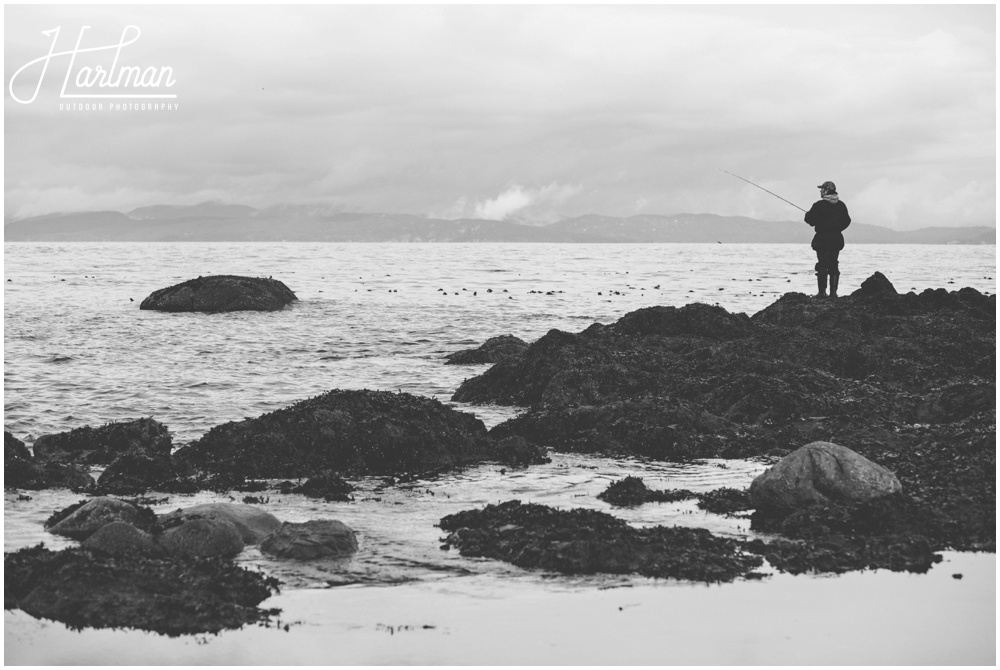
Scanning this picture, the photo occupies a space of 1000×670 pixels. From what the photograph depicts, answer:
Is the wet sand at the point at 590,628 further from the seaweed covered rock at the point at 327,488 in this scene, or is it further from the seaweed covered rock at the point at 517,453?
the seaweed covered rock at the point at 517,453

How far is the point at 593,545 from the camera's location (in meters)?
8.88

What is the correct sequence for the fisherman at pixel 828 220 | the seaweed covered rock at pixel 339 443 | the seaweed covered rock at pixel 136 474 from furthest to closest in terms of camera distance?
the fisherman at pixel 828 220 → the seaweed covered rock at pixel 339 443 → the seaweed covered rock at pixel 136 474

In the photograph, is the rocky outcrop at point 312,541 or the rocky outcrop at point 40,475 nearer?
the rocky outcrop at point 312,541

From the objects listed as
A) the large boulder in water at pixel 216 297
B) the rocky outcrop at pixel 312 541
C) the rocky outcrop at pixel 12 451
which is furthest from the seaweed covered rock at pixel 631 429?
the large boulder in water at pixel 216 297

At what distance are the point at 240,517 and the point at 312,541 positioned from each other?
0.96 m

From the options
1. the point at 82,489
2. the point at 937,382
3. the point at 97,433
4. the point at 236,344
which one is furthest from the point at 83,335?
the point at 937,382

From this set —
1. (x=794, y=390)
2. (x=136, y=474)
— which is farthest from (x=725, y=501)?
(x=136, y=474)

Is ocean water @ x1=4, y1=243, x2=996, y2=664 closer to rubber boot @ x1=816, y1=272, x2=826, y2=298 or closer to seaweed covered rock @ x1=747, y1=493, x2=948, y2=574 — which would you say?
seaweed covered rock @ x1=747, y1=493, x2=948, y2=574

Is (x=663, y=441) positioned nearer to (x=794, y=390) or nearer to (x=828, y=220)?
(x=794, y=390)

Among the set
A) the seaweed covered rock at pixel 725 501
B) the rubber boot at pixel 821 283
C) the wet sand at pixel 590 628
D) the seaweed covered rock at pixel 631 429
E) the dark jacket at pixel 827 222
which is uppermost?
the dark jacket at pixel 827 222

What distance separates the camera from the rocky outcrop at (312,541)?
8977 mm

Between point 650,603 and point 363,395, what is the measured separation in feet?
21.8

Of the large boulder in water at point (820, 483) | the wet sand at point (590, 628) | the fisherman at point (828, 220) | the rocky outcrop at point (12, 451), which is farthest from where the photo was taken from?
the fisherman at point (828, 220)

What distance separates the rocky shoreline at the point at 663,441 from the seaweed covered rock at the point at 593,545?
0.02 m
